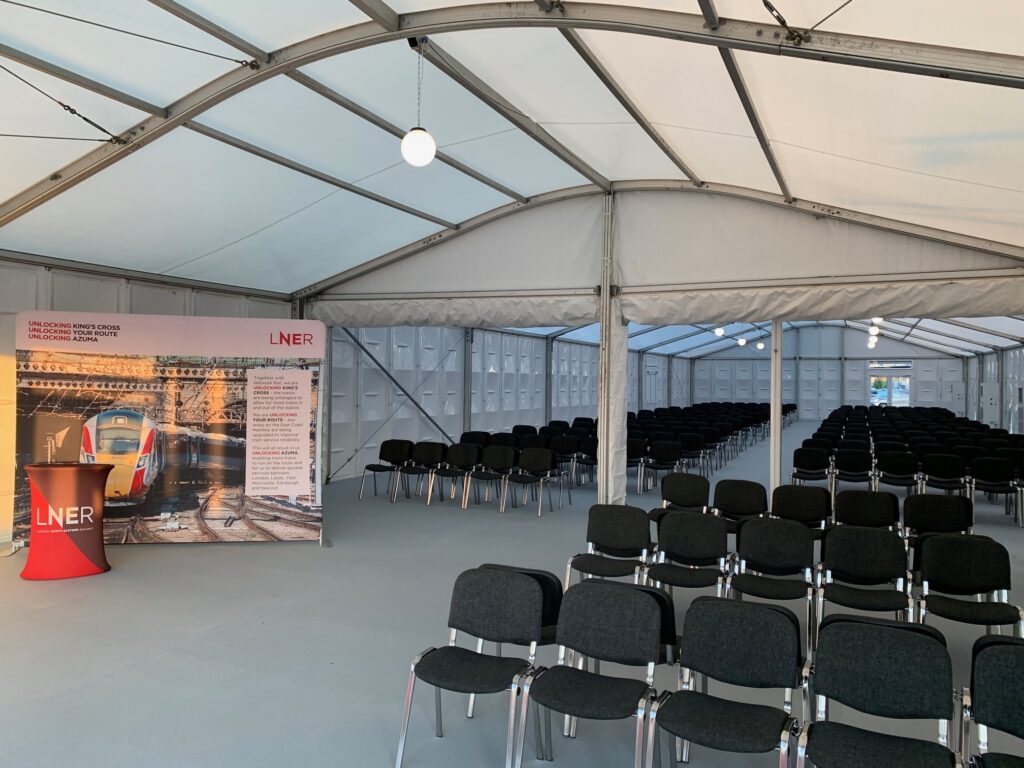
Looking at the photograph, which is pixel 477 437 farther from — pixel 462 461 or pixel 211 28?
pixel 211 28

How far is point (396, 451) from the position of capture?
34.3 ft

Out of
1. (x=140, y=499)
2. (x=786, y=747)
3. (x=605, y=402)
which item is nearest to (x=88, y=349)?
(x=140, y=499)

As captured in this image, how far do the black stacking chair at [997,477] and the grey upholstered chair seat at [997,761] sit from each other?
746 cm

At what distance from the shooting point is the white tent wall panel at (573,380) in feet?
61.2

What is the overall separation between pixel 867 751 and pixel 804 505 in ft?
12.7

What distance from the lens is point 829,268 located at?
8445 mm

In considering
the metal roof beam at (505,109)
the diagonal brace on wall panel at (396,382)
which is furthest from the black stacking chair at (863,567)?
the diagonal brace on wall panel at (396,382)

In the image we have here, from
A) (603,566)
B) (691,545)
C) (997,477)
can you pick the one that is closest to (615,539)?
(603,566)

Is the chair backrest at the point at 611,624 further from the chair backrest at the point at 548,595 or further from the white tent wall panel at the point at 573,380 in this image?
the white tent wall panel at the point at 573,380

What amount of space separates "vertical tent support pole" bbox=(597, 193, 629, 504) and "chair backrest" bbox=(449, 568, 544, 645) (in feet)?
19.2

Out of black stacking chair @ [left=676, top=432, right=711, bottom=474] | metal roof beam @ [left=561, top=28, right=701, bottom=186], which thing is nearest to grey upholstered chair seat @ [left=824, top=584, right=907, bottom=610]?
metal roof beam @ [left=561, top=28, right=701, bottom=186]

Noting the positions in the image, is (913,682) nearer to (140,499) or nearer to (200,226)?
(140,499)

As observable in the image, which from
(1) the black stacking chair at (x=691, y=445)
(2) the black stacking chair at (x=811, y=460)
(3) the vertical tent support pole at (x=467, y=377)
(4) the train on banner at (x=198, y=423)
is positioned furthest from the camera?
(3) the vertical tent support pole at (x=467, y=377)

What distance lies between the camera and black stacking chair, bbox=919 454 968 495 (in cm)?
907
